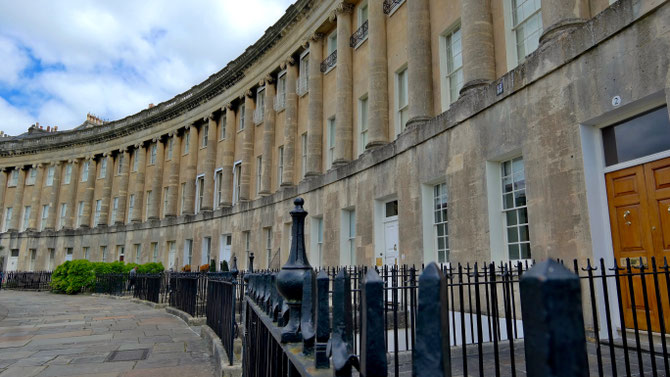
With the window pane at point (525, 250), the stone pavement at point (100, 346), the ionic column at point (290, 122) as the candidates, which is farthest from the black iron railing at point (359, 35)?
the stone pavement at point (100, 346)

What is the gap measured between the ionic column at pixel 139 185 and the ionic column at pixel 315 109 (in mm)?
20697

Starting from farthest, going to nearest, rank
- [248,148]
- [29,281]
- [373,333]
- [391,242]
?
[29,281]
[248,148]
[391,242]
[373,333]

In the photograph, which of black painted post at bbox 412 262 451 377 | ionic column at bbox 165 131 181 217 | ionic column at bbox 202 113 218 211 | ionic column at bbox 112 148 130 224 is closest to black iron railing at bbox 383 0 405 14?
black painted post at bbox 412 262 451 377

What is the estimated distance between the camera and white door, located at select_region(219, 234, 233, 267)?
2427 centimetres

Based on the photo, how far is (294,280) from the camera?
221 centimetres

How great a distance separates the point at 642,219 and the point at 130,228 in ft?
111

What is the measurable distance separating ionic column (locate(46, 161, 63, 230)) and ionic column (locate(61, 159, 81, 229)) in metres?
1.19

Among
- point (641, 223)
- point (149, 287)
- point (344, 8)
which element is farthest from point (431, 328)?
point (344, 8)

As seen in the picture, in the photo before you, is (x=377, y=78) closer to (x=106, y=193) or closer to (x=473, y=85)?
(x=473, y=85)

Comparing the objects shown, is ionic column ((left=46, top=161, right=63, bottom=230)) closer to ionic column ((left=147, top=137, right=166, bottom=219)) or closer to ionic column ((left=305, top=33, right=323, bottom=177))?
ionic column ((left=147, top=137, right=166, bottom=219))

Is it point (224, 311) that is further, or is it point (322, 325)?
point (224, 311)

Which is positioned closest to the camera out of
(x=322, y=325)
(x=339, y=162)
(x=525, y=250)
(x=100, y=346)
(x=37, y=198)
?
(x=322, y=325)

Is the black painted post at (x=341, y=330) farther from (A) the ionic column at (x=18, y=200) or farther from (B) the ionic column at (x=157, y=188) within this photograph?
(A) the ionic column at (x=18, y=200)

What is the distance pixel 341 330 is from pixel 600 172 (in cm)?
674
